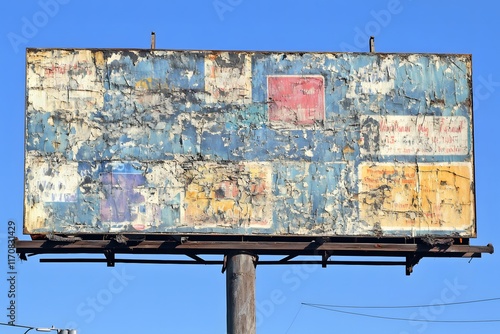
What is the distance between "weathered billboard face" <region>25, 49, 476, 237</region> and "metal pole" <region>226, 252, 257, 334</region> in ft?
1.84

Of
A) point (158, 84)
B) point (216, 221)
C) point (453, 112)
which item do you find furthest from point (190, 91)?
point (453, 112)

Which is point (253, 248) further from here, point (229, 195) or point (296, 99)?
point (296, 99)

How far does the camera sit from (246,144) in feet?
77.8

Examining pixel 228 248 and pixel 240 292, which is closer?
pixel 240 292

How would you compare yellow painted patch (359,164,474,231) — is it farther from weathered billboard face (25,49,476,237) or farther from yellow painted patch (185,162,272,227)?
yellow painted patch (185,162,272,227)

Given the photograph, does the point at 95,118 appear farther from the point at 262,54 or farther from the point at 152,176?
the point at 262,54

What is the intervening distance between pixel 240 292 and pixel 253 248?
32.4 inches

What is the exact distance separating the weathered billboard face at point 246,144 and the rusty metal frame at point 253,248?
20cm

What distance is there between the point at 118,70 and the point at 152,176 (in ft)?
6.67

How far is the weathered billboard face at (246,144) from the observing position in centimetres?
2347

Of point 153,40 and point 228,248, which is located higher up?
point 153,40

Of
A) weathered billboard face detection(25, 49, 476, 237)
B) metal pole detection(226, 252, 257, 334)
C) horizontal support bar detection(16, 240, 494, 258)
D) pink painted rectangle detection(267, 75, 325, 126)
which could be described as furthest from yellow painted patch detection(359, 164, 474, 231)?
metal pole detection(226, 252, 257, 334)

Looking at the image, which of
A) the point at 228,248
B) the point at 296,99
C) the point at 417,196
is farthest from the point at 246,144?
the point at 417,196

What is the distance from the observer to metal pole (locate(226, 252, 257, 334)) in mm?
22828
